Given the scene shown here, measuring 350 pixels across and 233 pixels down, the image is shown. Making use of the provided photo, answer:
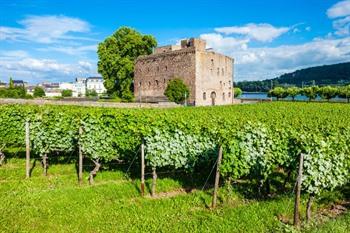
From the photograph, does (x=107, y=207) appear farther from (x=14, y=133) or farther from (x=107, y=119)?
(x=14, y=133)

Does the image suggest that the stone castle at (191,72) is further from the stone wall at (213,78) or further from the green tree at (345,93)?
the green tree at (345,93)

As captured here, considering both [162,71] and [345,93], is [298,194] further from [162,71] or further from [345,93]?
[345,93]

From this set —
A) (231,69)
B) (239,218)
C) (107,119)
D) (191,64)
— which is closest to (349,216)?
(239,218)

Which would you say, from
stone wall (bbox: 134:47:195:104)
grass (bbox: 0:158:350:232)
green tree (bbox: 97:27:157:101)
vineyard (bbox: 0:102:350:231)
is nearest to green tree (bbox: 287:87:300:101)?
stone wall (bbox: 134:47:195:104)

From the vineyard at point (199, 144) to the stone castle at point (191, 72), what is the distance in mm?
41045

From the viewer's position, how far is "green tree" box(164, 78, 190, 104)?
53.7m

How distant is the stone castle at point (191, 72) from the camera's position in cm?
5556

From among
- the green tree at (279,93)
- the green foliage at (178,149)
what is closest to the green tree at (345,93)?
the green tree at (279,93)

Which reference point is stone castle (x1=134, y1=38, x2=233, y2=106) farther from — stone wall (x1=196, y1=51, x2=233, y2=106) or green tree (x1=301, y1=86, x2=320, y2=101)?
green tree (x1=301, y1=86, x2=320, y2=101)

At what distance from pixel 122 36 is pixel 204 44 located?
567 inches

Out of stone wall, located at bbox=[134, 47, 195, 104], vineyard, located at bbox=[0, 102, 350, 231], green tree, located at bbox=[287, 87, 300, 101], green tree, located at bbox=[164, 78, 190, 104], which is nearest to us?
vineyard, located at bbox=[0, 102, 350, 231]

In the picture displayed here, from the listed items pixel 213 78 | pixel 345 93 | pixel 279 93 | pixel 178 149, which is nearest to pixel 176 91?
pixel 213 78

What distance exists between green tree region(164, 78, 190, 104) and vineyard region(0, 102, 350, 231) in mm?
38915

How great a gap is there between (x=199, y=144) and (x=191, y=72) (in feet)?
146
